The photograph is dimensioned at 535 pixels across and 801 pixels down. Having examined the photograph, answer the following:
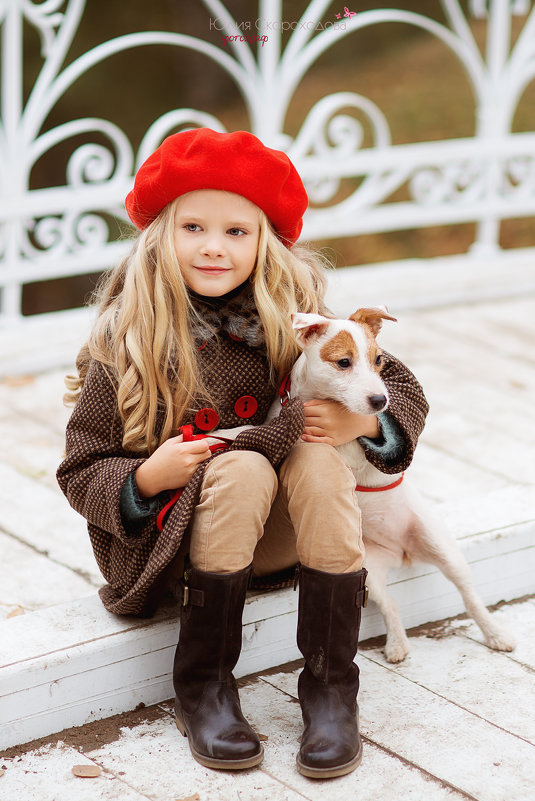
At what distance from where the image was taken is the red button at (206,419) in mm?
2229

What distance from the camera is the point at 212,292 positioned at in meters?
2.27

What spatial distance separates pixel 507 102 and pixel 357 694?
3.70 metres

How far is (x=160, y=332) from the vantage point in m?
2.22

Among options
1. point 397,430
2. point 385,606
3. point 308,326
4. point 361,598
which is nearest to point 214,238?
point 308,326

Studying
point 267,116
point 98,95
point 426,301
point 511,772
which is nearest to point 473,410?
point 426,301

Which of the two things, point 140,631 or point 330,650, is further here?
point 140,631

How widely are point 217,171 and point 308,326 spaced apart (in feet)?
1.15

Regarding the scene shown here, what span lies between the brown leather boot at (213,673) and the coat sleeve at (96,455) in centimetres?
18

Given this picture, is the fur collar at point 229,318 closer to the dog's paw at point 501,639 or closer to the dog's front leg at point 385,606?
the dog's front leg at point 385,606

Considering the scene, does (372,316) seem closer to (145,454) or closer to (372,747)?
(145,454)

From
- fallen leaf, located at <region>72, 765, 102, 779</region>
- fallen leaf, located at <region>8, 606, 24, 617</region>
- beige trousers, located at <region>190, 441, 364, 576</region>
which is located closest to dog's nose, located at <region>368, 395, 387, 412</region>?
beige trousers, located at <region>190, 441, 364, 576</region>

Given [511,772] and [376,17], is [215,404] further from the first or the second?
[376,17]

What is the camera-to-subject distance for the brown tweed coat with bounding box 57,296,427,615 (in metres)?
2.12

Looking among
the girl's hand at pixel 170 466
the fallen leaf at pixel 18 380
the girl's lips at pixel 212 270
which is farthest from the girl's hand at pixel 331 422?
the fallen leaf at pixel 18 380
